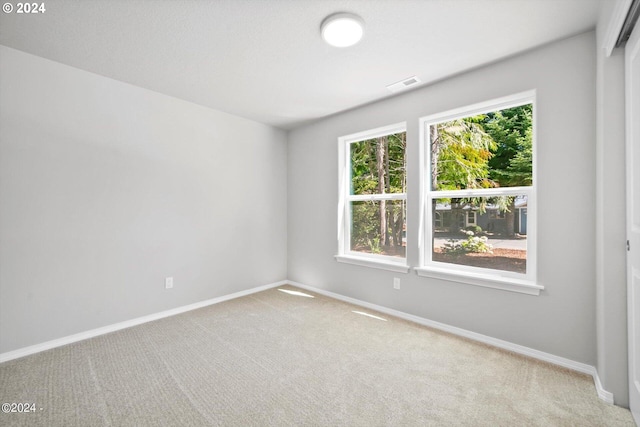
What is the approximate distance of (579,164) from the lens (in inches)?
80.2

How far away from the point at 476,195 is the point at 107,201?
3491 millimetres

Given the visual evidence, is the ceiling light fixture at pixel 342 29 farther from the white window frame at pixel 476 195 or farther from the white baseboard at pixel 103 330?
the white baseboard at pixel 103 330

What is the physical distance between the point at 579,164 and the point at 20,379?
4202 millimetres

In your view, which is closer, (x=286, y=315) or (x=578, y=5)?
(x=578, y=5)

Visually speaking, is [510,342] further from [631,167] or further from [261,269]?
[261,269]

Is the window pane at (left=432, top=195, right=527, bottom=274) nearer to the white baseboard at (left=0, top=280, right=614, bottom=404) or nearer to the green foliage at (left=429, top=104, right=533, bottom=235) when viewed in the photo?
the green foliage at (left=429, top=104, right=533, bottom=235)

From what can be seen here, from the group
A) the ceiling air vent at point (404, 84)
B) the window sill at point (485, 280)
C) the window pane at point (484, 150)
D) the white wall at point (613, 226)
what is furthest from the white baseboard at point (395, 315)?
the ceiling air vent at point (404, 84)

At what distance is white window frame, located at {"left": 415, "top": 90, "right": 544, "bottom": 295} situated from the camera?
228 centimetres

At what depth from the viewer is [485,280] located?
95.9 inches

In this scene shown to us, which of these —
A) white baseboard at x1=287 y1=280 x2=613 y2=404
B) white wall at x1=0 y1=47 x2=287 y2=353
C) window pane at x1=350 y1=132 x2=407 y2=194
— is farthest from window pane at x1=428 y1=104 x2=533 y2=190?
white wall at x1=0 y1=47 x2=287 y2=353

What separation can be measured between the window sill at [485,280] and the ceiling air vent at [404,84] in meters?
1.85

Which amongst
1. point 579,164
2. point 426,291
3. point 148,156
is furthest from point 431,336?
point 148,156

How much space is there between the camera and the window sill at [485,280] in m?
2.22

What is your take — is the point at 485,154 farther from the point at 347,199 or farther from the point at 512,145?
the point at 347,199
